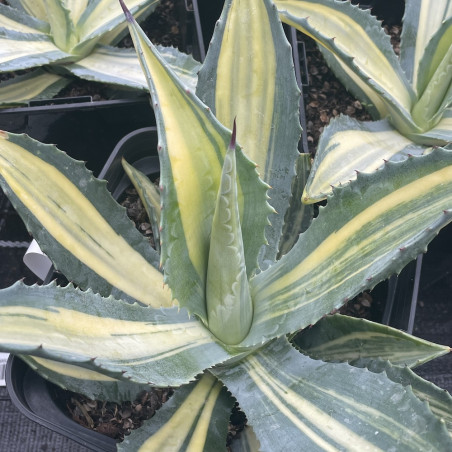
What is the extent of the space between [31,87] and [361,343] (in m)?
Result: 0.74

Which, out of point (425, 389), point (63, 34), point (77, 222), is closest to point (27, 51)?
point (63, 34)

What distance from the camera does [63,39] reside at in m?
0.94

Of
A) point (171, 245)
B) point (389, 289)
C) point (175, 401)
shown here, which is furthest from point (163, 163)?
point (389, 289)

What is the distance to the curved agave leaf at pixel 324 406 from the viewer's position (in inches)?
18.2

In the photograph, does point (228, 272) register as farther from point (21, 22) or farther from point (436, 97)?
point (21, 22)

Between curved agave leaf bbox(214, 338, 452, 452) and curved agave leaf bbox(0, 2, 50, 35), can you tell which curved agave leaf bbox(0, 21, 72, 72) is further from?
curved agave leaf bbox(214, 338, 452, 452)

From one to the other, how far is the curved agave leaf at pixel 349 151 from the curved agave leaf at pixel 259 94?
0.18ft

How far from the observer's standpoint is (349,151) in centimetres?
79

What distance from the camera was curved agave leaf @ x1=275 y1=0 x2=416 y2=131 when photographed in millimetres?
819

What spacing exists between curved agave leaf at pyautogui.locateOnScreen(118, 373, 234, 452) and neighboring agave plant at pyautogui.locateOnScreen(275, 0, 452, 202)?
34 cm

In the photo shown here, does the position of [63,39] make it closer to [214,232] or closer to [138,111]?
[138,111]

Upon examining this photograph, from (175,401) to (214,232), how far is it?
0.24 meters

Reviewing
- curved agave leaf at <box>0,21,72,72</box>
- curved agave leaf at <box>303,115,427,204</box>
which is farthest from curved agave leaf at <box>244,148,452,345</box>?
curved agave leaf at <box>0,21,72,72</box>

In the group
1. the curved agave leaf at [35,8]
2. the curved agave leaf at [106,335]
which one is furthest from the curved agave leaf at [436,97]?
the curved agave leaf at [35,8]
